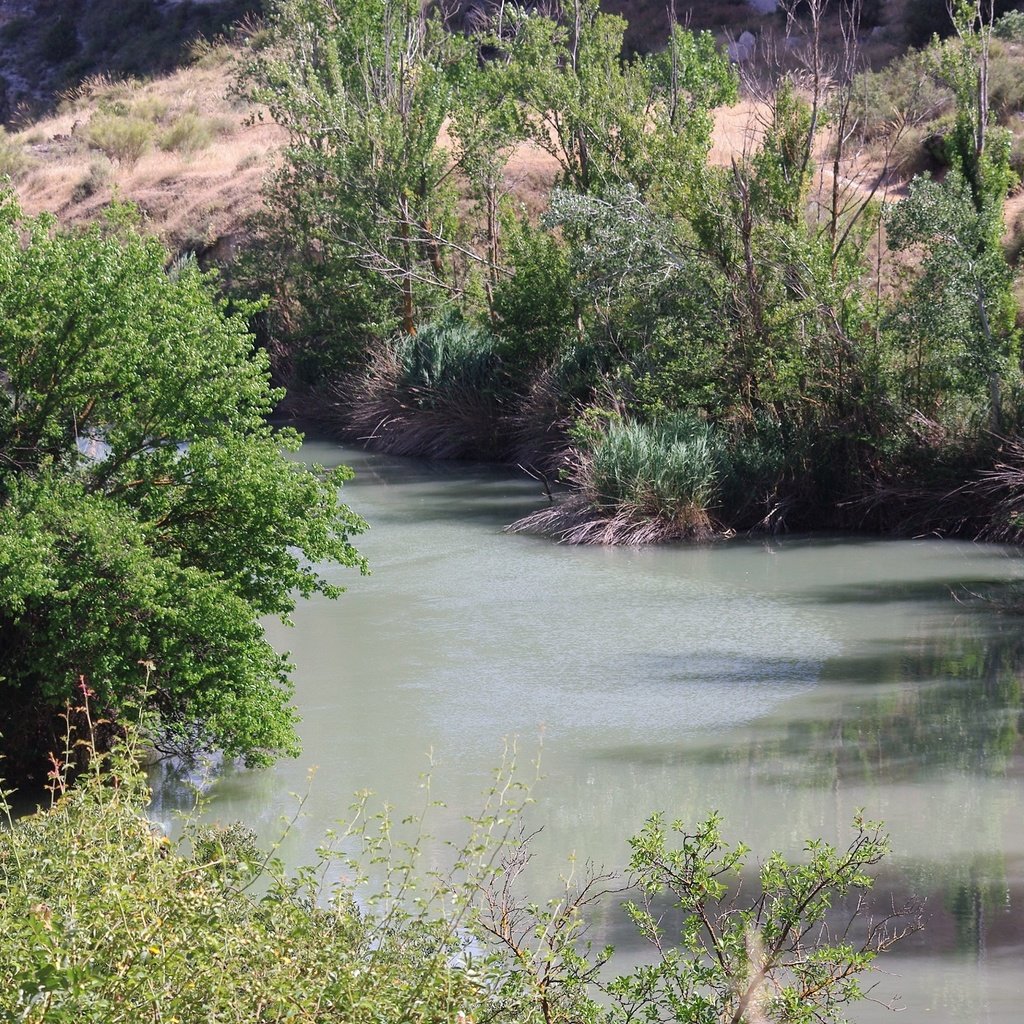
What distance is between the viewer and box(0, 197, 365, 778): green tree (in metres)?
8.38

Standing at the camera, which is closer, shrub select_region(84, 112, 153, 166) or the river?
the river

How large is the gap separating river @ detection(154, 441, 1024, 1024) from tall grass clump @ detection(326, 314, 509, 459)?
6.48m

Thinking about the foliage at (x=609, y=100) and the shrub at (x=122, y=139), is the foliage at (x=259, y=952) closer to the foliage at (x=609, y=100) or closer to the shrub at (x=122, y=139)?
the foliage at (x=609, y=100)

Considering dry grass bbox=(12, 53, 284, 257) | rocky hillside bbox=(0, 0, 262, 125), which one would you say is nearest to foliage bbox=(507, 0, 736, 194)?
dry grass bbox=(12, 53, 284, 257)

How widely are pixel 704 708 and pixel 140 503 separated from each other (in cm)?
433

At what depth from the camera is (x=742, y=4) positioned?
52.2 metres

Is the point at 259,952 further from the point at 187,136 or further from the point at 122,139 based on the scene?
the point at 122,139

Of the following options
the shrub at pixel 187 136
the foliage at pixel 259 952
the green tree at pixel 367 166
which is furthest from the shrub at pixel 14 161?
the foliage at pixel 259 952

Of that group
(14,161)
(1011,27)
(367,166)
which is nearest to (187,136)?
(14,161)

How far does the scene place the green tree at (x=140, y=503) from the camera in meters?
8.38

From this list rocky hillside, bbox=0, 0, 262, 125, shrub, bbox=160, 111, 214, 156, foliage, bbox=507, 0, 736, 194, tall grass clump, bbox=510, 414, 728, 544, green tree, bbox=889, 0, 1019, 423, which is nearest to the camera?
green tree, bbox=889, 0, 1019, 423

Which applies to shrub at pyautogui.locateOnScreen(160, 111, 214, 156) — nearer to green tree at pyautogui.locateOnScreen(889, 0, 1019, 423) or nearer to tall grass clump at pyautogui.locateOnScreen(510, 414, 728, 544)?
tall grass clump at pyautogui.locateOnScreen(510, 414, 728, 544)

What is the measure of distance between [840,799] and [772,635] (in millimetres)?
4230

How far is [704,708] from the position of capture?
11.0 metres
